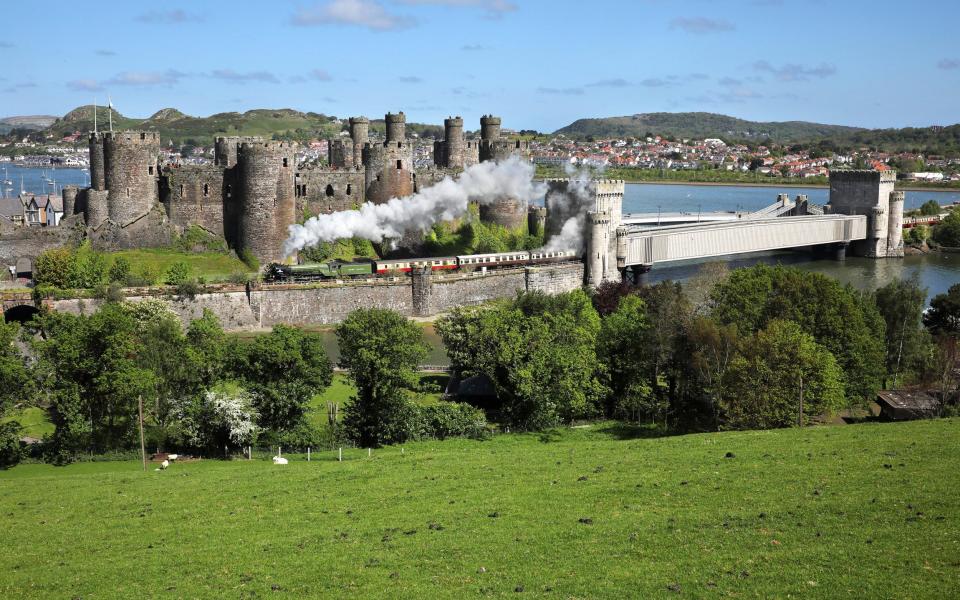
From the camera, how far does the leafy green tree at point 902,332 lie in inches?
1507

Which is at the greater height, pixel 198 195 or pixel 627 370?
pixel 198 195

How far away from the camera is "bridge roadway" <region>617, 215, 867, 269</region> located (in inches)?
2562

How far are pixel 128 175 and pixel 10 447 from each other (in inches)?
1208

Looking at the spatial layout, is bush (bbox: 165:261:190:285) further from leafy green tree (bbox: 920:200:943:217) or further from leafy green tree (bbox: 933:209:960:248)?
leafy green tree (bbox: 920:200:943:217)

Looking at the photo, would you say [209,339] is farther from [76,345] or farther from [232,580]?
[232,580]

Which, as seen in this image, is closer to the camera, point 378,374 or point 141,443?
point 141,443

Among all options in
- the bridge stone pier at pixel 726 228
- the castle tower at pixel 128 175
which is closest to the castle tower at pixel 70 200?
the castle tower at pixel 128 175

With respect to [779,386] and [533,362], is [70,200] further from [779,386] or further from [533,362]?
[779,386]

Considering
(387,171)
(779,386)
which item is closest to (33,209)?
(387,171)

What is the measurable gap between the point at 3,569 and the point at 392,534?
684 centimetres

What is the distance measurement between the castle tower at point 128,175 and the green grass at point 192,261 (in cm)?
231

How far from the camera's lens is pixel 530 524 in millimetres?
19328

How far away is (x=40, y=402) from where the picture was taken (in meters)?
33.7

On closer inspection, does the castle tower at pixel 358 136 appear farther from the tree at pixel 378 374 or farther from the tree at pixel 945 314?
the tree at pixel 945 314
